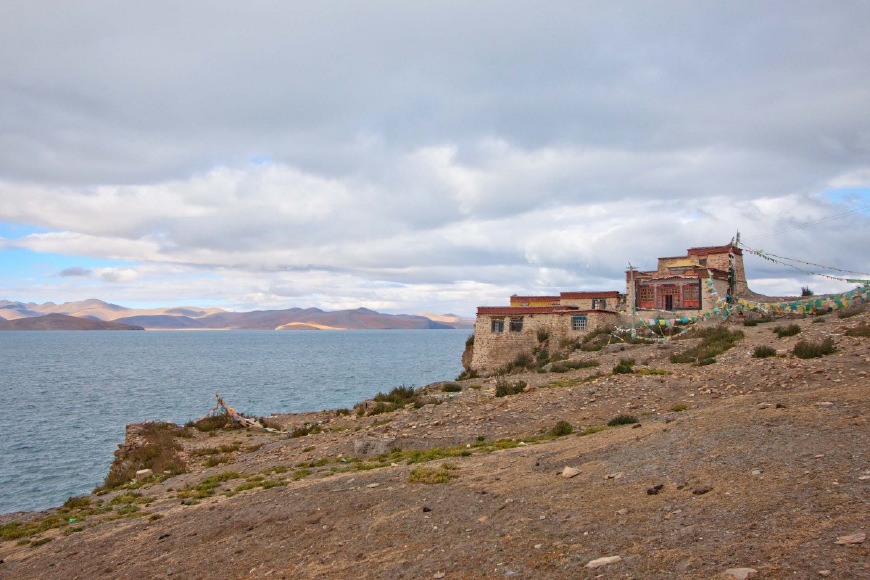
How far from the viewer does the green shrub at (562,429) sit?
1594 cm

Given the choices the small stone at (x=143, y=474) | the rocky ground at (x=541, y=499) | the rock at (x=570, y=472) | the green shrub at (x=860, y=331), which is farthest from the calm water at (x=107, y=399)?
the green shrub at (x=860, y=331)

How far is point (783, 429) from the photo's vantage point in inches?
417

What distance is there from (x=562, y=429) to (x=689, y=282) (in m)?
34.1

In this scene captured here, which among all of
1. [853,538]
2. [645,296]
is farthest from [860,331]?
[645,296]

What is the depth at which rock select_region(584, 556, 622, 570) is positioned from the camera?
6773mm

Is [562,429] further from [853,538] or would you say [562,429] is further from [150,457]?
[150,457]

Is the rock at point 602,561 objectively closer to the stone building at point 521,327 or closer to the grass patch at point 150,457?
the grass patch at point 150,457

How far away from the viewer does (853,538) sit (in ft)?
20.3

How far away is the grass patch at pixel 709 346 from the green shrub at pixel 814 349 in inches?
140

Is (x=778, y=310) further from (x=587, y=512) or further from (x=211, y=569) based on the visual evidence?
(x=211, y=569)

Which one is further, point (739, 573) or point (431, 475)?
point (431, 475)

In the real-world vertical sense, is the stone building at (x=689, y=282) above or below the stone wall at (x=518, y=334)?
above

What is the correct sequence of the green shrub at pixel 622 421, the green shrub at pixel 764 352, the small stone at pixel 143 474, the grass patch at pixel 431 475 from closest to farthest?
the grass patch at pixel 431 475, the green shrub at pixel 622 421, the small stone at pixel 143 474, the green shrub at pixel 764 352

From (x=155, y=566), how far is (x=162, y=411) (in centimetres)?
4053
